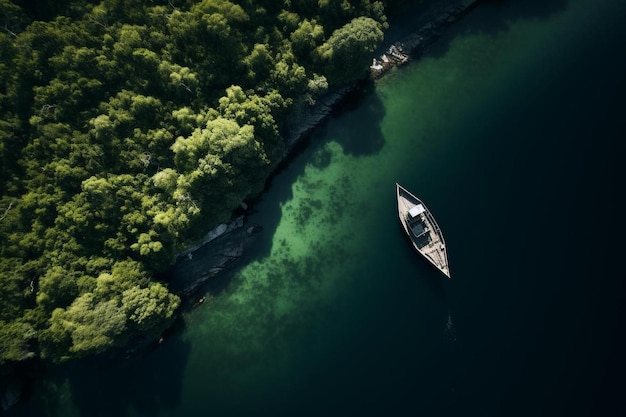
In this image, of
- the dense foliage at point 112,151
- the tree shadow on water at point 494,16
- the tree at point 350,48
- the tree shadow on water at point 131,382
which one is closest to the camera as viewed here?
the dense foliage at point 112,151

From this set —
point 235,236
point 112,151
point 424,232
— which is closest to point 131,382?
point 235,236

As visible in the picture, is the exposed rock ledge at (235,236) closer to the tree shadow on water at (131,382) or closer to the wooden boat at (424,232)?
the tree shadow on water at (131,382)

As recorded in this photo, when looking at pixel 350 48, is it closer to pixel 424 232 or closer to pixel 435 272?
pixel 424 232

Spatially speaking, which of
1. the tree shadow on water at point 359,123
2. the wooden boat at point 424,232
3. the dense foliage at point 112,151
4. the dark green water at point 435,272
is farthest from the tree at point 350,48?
the wooden boat at point 424,232

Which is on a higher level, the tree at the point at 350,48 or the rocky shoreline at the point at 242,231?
the tree at the point at 350,48

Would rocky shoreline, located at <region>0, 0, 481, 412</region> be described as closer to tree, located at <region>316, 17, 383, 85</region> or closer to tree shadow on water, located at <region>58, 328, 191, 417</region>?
tree shadow on water, located at <region>58, 328, 191, 417</region>

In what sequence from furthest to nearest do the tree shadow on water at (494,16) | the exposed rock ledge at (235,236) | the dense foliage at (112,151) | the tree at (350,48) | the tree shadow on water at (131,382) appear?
the tree shadow on water at (494,16)
the exposed rock ledge at (235,236)
the tree at (350,48)
the tree shadow on water at (131,382)
the dense foliage at (112,151)
